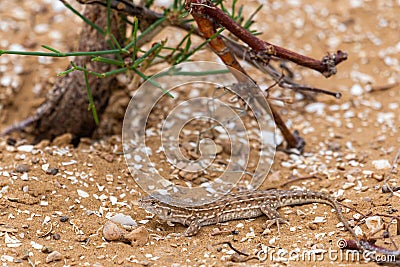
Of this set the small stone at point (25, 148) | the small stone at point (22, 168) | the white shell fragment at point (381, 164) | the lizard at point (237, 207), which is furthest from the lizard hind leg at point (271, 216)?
the small stone at point (25, 148)

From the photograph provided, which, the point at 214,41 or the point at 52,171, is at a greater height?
the point at 214,41

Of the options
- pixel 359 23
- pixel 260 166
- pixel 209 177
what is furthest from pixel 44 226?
pixel 359 23

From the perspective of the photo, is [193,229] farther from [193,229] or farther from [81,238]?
[81,238]

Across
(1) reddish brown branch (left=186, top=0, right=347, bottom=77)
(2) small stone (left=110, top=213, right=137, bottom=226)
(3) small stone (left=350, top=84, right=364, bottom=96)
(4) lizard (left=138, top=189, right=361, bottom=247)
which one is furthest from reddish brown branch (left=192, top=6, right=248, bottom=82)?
(3) small stone (left=350, top=84, right=364, bottom=96)

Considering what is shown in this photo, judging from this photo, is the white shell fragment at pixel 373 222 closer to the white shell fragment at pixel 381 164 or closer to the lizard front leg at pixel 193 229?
the white shell fragment at pixel 381 164

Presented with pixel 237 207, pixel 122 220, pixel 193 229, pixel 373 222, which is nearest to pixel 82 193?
pixel 122 220

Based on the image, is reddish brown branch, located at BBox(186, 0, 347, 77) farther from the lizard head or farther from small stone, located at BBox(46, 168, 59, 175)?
small stone, located at BBox(46, 168, 59, 175)
